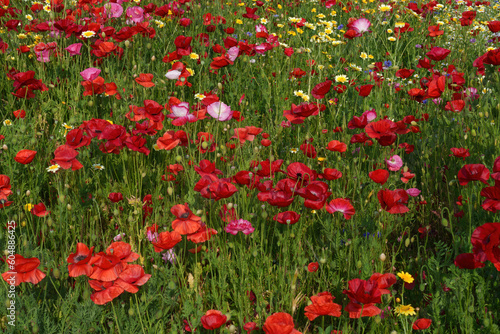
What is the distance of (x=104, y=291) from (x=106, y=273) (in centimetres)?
5

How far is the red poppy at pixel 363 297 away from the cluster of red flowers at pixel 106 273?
0.63 metres

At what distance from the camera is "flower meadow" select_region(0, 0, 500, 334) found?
4.87 ft

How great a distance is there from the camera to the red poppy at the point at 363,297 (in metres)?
1.35

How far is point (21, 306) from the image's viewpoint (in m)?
1.50

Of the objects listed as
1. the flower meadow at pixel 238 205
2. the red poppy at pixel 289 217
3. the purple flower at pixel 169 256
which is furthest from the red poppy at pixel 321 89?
the purple flower at pixel 169 256

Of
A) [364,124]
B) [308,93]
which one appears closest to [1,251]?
[364,124]

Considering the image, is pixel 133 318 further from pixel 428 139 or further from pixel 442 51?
pixel 442 51

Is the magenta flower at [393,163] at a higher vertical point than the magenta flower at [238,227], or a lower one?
higher

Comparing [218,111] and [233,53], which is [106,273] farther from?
[233,53]

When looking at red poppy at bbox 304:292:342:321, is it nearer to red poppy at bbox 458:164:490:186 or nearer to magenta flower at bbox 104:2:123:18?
red poppy at bbox 458:164:490:186

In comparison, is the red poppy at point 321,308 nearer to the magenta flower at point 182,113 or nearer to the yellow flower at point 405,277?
the yellow flower at point 405,277

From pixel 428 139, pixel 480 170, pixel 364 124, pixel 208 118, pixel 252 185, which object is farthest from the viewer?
pixel 208 118

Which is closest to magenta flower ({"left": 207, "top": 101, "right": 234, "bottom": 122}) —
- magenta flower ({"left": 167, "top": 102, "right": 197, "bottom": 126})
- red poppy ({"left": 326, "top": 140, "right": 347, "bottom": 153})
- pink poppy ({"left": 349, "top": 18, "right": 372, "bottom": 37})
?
magenta flower ({"left": 167, "top": 102, "right": 197, "bottom": 126})

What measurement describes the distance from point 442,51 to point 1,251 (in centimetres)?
264
